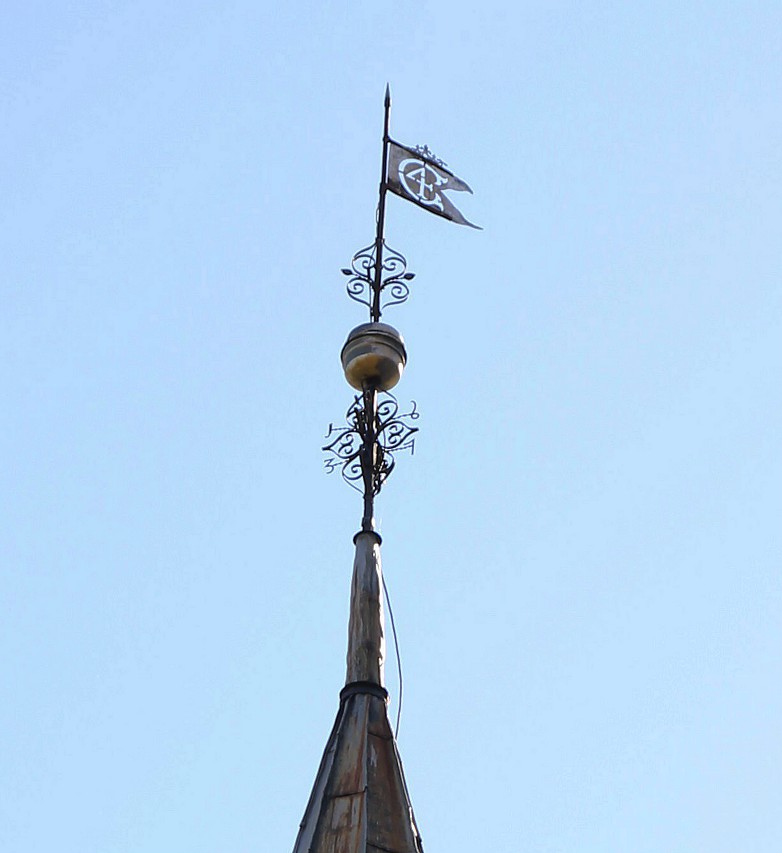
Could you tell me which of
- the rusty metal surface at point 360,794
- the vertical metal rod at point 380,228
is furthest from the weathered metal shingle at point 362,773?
the vertical metal rod at point 380,228

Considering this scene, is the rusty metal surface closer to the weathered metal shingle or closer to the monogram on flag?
the weathered metal shingle

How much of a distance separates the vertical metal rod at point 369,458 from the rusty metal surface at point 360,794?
4.25 feet

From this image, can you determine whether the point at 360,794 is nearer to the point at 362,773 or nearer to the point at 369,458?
the point at 362,773

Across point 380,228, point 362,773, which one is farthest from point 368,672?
point 380,228

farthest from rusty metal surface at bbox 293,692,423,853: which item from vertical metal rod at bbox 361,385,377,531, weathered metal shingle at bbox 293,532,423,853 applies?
vertical metal rod at bbox 361,385,377,531

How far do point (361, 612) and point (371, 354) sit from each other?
177cm

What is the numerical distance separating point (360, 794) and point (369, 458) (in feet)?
8.07

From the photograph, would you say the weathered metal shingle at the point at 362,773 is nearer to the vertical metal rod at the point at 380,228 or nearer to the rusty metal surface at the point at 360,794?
the rusty metal surface at the point at 360,794

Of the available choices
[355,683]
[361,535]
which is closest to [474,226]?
[361,535]

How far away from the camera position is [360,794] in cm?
711

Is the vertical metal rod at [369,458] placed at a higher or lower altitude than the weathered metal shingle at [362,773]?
higher

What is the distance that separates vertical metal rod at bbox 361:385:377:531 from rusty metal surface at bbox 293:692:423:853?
130 centimetres

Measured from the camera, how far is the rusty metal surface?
272 inches

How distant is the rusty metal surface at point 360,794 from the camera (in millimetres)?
6902
